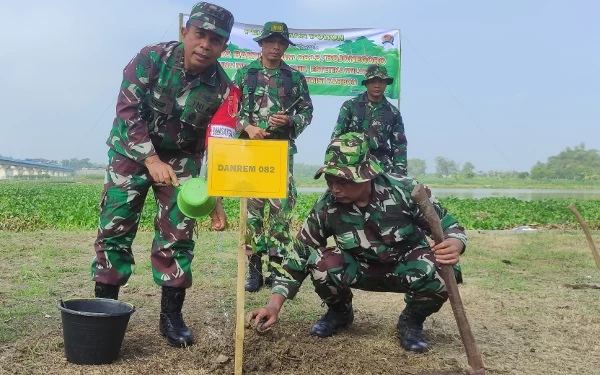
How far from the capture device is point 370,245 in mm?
3445

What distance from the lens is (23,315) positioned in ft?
12.9

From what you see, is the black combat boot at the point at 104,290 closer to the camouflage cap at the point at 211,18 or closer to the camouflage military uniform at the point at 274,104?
the camouflage cap at the point at 211,18

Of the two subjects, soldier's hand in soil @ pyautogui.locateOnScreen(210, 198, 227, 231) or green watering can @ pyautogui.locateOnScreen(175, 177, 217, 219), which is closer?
green watering can @ pyautogui.locateOnScreen(175, 177, 217, 219)

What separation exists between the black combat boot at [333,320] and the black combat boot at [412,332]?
36cm

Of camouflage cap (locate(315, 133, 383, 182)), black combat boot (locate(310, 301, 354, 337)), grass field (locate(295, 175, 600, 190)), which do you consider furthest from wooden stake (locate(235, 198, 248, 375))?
grass field (locate(295, 175, 600, 190))

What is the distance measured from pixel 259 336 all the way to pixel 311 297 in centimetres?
177

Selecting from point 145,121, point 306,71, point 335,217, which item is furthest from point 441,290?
point 306,71

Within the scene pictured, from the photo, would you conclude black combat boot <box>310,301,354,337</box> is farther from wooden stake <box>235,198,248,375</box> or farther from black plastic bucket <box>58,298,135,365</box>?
black plastic bucket <box>58,298,135,365</box>

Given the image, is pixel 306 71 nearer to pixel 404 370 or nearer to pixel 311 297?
pixel 311 297

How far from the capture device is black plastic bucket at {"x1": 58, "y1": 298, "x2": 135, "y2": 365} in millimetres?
2803

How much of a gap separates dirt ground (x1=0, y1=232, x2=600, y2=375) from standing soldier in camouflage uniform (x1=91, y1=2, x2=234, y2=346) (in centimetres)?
39

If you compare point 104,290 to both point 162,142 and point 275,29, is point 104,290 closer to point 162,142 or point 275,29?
point 162,142

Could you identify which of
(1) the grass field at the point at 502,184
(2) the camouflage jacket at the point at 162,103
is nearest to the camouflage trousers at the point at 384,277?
(2) the camouflage jacket at the point at 162,103

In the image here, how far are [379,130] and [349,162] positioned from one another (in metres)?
3.78
